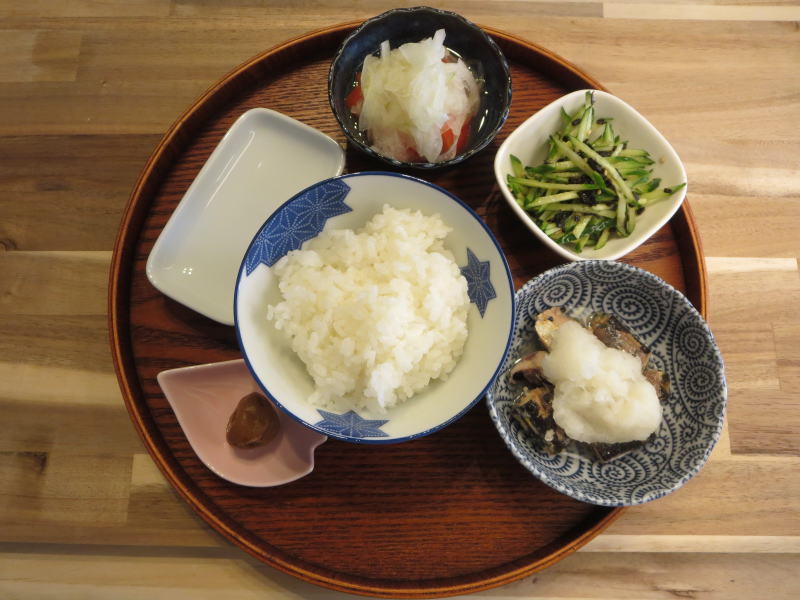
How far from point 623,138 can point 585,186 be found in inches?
10.2

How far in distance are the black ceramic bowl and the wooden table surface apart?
2.54 ft

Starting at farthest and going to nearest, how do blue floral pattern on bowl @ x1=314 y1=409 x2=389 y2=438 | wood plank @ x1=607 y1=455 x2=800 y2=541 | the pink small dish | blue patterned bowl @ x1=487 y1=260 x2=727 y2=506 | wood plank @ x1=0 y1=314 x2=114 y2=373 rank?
1. wood plank @ x1=0 y1=314 x2=114 y2=373
2. wood plank @ x1=607 y1=455 x2=800 y2=541
3. the pink small dish
4. blue patterned bowl @ x1=487 y1=260 x2=727 y2=506
5. blue floral pattern on bowl @ x1=314 y1=409 x2=389 y2=438

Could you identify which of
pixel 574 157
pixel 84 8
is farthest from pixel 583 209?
pixel 84 8

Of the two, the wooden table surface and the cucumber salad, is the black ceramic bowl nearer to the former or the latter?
the cucumber salad

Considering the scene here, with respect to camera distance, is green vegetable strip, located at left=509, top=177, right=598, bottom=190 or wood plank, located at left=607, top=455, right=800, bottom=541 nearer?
green vegetable strip, located at left=509, top=177, right=598, bottom=190

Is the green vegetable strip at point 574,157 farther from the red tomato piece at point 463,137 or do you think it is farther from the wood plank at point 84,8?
the wood plank at point 84,8

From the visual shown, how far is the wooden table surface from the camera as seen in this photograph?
2.42m

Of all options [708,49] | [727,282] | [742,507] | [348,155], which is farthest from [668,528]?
[708,49]

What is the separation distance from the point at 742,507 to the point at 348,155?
2.08 m

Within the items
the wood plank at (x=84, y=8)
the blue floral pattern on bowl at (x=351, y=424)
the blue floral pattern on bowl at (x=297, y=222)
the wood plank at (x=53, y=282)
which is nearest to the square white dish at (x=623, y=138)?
the blue floral pattern on bowl at (x=297, y=222)

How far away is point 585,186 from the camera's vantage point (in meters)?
2.20

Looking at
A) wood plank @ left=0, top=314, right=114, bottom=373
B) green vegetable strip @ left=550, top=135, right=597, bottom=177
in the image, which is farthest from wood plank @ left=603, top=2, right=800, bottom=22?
wood plank @ left=0, top=314, right=114, bottom=373

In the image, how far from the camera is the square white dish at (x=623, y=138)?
2125mm

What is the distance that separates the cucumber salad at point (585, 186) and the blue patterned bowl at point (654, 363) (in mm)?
186
